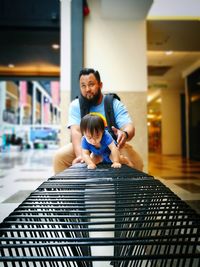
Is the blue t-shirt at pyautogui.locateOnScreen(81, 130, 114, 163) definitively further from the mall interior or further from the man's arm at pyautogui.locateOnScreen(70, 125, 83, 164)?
the mall interior

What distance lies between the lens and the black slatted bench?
1.30ft

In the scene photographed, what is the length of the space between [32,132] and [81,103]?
21849mm

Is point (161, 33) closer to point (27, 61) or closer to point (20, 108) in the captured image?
point (27, 61)

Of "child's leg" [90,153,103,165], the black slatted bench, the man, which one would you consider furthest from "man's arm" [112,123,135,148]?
the black slatted bench

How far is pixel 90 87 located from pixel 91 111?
186 mm

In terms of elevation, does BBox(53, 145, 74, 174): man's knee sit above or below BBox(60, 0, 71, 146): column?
below

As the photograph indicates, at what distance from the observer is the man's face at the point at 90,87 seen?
1.44 m

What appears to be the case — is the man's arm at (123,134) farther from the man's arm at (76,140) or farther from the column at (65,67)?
the column at (65,67)

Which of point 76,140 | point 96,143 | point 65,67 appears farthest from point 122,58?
point 96,143

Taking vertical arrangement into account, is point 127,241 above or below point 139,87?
below

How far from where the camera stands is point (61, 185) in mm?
720

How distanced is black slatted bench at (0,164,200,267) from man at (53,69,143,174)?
2.32 ft

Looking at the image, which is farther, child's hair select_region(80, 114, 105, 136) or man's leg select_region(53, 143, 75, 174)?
man's leg select_region(53, 143, 75, 174)

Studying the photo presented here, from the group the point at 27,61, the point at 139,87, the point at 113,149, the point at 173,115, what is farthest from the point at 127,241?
the point at 173,115
